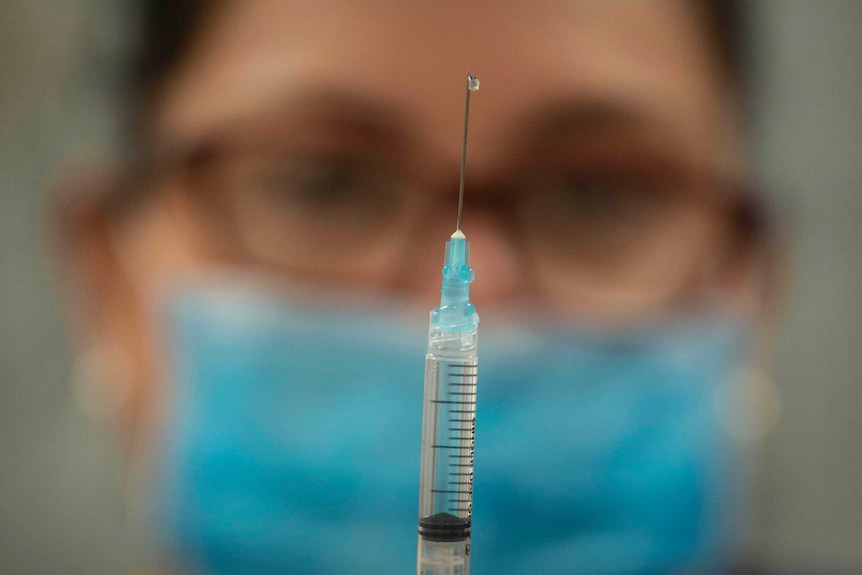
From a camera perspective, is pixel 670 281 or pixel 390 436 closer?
pixel 390 436

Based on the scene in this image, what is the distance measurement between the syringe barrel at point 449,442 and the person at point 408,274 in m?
0.13

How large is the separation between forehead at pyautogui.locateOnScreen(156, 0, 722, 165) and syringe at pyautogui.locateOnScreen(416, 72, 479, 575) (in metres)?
0.28

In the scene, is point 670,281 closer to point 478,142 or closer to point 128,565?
point 478,142

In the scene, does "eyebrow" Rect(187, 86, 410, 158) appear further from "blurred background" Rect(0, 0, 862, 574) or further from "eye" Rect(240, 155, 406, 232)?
"blurred background" Rect(0, 0, 862, 574)

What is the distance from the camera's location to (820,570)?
132 cm

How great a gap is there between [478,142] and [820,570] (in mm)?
782

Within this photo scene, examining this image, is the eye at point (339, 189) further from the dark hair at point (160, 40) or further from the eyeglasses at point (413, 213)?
the dark hair at point (160, 40)

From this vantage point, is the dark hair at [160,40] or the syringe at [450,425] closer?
the syringe at [450,425]

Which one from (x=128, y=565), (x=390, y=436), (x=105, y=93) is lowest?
(x=128, y=565)

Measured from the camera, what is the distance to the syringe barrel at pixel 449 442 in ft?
3.43

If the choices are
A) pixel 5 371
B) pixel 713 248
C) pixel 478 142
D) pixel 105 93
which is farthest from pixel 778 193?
pixel 5 371

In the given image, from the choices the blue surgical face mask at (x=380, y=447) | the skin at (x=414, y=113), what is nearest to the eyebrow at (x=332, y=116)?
the skin at (x=414, y=113)

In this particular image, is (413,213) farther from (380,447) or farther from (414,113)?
(380,447)

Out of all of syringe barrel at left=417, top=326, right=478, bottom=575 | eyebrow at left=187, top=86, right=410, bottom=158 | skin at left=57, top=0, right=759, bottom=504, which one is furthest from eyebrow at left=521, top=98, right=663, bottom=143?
syringe barrel at left=417, top=326, right=478, bottom=575
